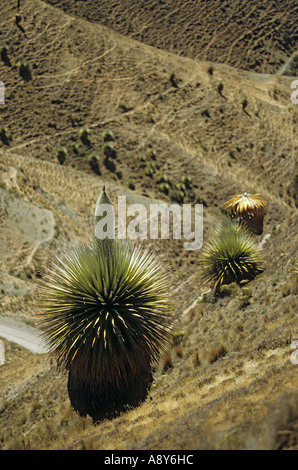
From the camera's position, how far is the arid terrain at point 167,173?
10.8 m

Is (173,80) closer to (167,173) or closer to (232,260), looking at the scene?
(167,173)

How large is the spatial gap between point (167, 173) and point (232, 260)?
2286cm

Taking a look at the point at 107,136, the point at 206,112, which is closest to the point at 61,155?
the point at 107,136

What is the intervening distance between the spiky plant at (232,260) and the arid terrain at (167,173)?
0.86m

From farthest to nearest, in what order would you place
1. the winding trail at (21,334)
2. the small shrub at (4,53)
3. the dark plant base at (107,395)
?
the small shrub at (4,53), the winding trail at (21,334), the dark plant base at (107,395)

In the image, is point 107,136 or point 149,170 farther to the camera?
point 107,136

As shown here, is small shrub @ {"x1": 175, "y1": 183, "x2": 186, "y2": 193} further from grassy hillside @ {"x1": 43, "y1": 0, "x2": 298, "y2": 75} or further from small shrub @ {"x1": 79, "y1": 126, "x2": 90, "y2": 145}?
grassy hillside @ {"x1": 43, "y1": 0, "x2": 298, "y2": 75}

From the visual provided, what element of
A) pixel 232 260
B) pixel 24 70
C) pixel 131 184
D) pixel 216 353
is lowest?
pixel 216 353

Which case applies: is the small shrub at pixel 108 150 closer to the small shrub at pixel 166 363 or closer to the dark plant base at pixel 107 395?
the small shrub at pixel 166 363

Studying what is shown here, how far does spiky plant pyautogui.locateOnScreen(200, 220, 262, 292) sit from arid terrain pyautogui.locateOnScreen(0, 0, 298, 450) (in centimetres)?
86

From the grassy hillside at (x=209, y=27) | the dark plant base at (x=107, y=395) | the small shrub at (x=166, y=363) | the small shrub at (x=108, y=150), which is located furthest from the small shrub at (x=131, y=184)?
the grassy hillside at (x=209, y=27)

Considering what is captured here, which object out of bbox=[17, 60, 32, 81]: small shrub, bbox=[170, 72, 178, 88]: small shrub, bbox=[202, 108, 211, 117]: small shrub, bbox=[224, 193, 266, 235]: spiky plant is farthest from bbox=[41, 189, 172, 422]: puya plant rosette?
bbox=[170, 72, 178, 88]: small shrub

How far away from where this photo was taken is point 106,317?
11.8 metres
